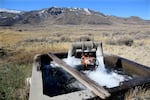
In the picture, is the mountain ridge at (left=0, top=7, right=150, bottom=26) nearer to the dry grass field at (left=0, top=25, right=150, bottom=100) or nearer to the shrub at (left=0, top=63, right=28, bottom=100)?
the dry grass field at (left=0, top=25, right=150, bottom=100)

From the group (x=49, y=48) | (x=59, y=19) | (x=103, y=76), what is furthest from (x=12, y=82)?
(x=59, y=19)

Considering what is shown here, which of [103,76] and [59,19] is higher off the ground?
[59,19]

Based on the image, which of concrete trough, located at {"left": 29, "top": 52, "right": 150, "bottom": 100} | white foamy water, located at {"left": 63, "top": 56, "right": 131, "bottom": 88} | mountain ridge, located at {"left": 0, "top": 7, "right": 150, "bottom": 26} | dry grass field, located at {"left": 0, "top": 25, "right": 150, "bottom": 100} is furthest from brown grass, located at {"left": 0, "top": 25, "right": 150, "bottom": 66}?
mountain ridge, located at {"left": 0, "top": 7, "right": 150, "bottom": 26}

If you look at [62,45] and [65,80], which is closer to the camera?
[65,80]

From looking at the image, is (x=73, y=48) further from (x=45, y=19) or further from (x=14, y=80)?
(x=45, y=19)

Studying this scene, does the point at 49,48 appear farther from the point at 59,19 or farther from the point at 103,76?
the point at 59,19

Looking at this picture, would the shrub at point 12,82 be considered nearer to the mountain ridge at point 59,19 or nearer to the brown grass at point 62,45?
the brown grass at point 62,45

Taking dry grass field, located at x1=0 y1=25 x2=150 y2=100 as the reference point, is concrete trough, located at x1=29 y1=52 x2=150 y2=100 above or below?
above

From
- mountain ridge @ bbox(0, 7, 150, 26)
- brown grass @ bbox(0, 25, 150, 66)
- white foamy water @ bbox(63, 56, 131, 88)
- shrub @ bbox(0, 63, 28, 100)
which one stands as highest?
mountain ridge @ bbox(0, 7, 150, 26)

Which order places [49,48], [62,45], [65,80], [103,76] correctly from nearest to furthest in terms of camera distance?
[65,80]
[103,76]
[49,48]
[62,45]

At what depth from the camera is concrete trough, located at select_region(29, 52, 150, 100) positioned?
3509 millimetres

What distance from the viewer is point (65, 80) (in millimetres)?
5855

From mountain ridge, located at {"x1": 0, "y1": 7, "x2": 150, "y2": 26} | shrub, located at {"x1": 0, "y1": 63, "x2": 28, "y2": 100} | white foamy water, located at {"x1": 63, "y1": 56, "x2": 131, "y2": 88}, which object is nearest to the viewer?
shrub, located at {"x1": 0, "y1": 63, "x2": 28, "y2": 100}

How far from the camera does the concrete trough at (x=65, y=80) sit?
3.51 metres
